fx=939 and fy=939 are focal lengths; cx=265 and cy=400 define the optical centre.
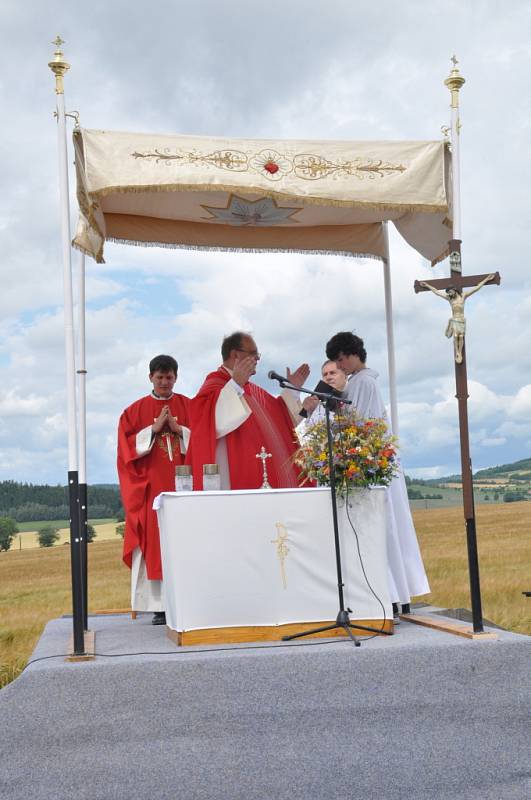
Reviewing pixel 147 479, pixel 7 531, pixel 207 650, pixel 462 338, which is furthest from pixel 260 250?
pixel 7 531

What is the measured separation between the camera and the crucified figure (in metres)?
7.39

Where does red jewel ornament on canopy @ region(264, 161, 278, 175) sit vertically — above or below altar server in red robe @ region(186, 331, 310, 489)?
above

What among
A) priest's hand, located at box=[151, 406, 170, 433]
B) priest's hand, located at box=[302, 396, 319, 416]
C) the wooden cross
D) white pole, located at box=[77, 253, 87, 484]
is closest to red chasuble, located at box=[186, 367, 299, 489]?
priest's hand, located at box=[302, 396, 319, 416]

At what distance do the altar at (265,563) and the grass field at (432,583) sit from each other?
3.63 meters

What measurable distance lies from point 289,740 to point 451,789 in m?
1.09

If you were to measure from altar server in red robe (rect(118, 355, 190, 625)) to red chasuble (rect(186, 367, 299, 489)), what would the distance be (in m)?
0.84

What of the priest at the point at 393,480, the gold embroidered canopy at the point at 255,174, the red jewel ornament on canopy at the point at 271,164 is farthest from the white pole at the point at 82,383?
the red jewel ornament on canopy at the point at 271,164

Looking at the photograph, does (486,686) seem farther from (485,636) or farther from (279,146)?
(279,146)

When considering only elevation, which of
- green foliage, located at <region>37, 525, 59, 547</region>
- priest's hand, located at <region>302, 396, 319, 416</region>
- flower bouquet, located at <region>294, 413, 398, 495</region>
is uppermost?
priest's hand, located at <region>302, 396, 319, 416</region>

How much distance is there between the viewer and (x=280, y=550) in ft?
23.0

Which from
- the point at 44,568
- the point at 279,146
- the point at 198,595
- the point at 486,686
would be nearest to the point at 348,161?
the point at 279,146

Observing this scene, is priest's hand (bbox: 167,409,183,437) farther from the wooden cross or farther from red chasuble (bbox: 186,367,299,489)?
the wooden cross

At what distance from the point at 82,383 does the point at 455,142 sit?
431 centimetres

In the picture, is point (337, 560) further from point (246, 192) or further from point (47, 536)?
point (47, 536)
